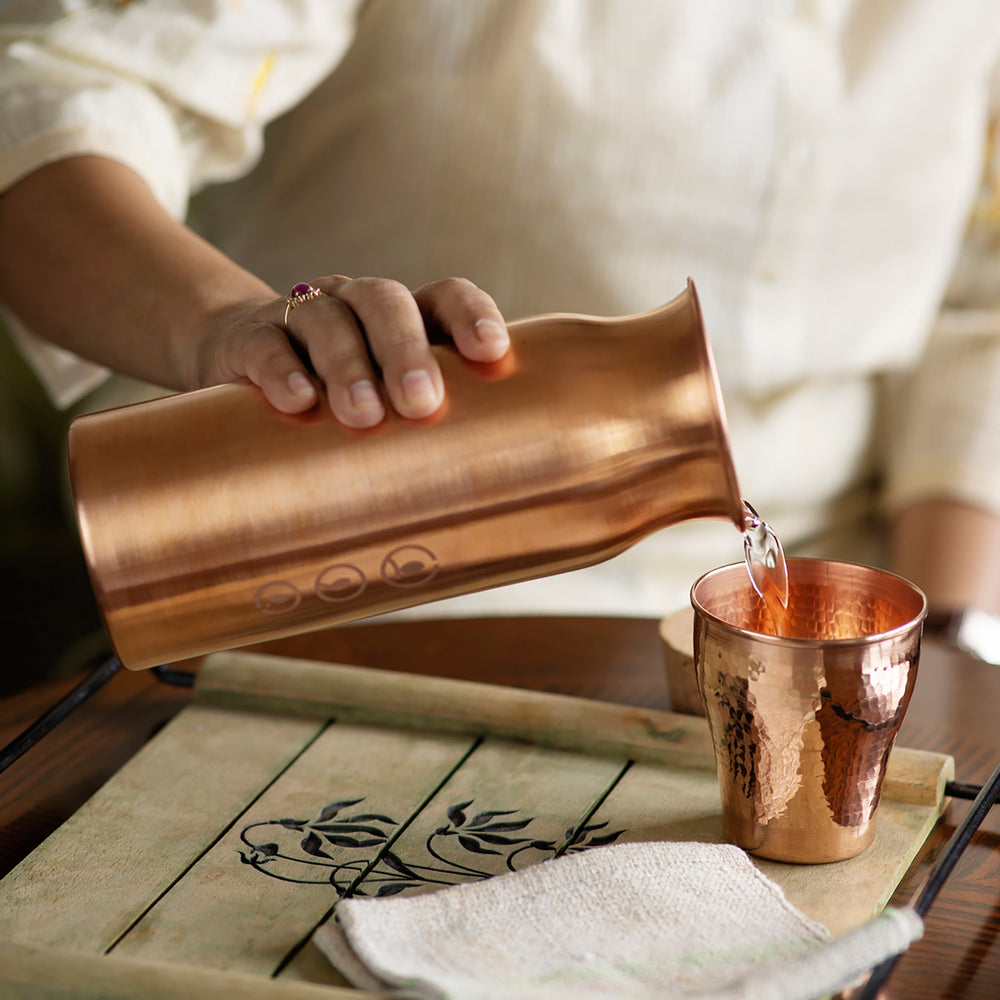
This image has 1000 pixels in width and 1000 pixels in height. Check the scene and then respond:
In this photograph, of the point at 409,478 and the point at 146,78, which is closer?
the point at 409,478

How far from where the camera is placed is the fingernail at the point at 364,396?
0.48m

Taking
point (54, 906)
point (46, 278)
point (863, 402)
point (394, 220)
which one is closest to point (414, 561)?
point (54, 906)

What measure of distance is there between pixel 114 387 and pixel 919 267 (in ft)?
2.72

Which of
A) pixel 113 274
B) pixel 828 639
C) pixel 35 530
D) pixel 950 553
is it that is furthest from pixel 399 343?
pixel 35 530

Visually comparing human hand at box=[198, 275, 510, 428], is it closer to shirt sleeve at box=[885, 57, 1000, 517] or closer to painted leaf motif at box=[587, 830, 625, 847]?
painted leaf motif at box=[587, 830, 625, 847]

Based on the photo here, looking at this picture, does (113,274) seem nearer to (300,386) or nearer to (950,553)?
(300,386)

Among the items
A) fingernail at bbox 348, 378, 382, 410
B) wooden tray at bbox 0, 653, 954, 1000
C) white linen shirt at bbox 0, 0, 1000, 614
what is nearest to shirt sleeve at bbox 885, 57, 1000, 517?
white linen shirt at bbox 0, 0, 1000, 614

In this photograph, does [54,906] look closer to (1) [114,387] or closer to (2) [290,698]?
(2) [290,698]

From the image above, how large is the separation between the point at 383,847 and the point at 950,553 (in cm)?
71

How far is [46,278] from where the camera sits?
2.74 ft

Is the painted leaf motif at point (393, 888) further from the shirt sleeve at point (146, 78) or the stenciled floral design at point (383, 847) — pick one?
the shirt sleeve at point (146, 78)

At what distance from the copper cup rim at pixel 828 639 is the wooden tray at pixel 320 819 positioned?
0.10m

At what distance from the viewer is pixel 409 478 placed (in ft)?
1.57

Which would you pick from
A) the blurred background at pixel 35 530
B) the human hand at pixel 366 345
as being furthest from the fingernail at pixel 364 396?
the blurred background at pixel 35 530
